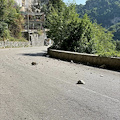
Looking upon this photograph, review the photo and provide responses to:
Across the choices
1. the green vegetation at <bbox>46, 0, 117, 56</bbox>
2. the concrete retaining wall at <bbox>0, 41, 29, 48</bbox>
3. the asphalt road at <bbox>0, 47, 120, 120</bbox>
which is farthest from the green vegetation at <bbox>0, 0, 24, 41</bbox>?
the asphalt road at <bbox>0, 47, 120, 120</bbox>

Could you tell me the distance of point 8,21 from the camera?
130ft

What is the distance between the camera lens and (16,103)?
4.36 meters

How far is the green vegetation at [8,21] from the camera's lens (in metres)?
33.8

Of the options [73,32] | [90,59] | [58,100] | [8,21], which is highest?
[8,21]

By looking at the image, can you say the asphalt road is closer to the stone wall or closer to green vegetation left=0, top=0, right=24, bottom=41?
green vegetation left=0, top=0, right=24, bottom=41

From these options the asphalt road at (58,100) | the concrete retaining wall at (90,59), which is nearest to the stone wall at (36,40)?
the concrete retaining wall at (90,59)

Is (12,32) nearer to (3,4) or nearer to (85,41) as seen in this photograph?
(3,4)

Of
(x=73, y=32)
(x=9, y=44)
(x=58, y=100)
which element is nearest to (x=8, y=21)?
(x=9, y=44)

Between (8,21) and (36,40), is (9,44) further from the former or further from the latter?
(36,40)

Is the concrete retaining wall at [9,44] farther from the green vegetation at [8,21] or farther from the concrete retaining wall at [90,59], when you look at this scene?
the concrete retaining wall at [90,59]

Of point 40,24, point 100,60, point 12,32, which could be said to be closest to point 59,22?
point 100,60

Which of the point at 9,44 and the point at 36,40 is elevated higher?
the point at 36,40

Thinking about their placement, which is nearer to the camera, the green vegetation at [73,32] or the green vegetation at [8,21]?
the green vegetation at [73,32]

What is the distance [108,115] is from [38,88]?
268 cm
